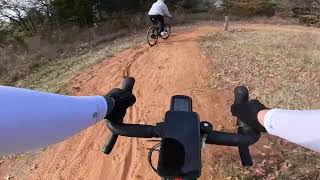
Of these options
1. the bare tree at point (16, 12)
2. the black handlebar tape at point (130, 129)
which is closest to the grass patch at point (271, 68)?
the black handlebar tape at point (130, 129)

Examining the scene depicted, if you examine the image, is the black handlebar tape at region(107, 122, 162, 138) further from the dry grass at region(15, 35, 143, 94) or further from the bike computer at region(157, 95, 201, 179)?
the dry grass at region(15, 35, 143, 94)

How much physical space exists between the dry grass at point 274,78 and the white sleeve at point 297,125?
369 cm

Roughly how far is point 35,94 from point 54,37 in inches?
886

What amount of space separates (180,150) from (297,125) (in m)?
0.43

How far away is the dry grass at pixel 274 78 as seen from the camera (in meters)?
5.54

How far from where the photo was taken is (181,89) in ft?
30.1

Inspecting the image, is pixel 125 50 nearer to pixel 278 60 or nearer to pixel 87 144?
pixel 278 60

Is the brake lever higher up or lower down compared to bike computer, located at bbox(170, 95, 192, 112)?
lower down

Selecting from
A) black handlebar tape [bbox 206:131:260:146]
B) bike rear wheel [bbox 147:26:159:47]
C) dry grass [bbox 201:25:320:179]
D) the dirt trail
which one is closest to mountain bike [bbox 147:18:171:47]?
bike rear wheel [bbox 147:26:159:47]

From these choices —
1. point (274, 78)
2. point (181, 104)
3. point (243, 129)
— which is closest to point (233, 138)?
point (243, 129)

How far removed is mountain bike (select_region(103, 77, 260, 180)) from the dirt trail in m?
3.57

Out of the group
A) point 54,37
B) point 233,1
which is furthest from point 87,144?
point 233,1

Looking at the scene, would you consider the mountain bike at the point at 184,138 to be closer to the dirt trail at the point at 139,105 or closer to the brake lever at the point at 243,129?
the brake lever at the point at 243,129

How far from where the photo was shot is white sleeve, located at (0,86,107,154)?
1507 mm
